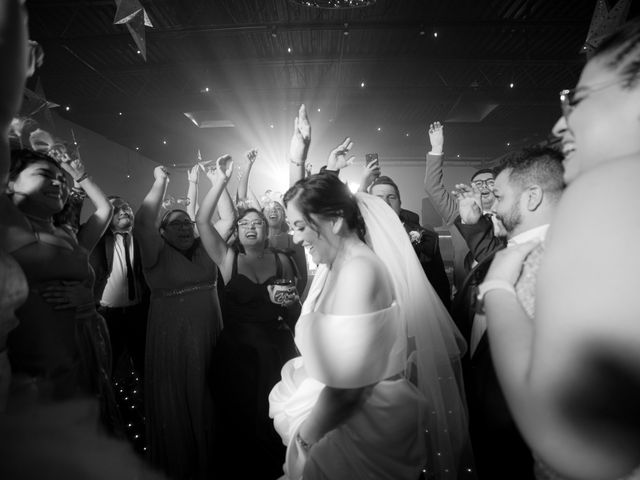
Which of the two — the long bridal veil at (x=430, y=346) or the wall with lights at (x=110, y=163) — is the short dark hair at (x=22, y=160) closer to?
A: the long bridal veil at (x=430, y=346)

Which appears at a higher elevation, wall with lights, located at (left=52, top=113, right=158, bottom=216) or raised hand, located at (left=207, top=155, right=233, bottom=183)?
wall with lights, located at (left=52, top=113, right=158, bottom=216)

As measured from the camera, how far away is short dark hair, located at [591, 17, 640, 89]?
615mm

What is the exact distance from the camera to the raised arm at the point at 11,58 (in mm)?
616

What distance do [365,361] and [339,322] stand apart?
19cm

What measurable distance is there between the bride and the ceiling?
3933 mm

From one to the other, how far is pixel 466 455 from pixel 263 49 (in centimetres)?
731

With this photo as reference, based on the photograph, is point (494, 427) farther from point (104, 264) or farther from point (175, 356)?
point (104, 264)

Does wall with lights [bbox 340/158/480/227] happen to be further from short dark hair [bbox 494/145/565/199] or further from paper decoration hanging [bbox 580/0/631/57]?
short dark hair [bbox 494/145/565/199]

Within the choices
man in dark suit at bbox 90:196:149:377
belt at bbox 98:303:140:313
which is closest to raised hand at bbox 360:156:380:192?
man in dark suit at bbox 90:196:149:377

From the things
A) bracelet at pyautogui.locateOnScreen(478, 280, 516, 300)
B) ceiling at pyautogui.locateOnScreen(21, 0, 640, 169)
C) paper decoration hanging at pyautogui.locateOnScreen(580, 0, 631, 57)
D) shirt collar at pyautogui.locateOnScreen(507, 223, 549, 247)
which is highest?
ceiling at pyautogui.locateOnScreen(21, 0, 640, 169)

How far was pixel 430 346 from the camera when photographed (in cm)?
170

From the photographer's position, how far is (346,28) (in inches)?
231

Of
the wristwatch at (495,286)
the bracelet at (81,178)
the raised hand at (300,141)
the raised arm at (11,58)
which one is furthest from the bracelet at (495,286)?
the bracelet at (81,178)

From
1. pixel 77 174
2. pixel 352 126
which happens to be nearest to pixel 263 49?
pixel 352 126
